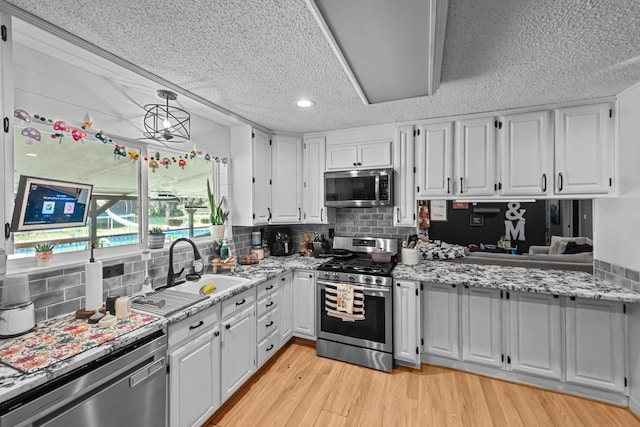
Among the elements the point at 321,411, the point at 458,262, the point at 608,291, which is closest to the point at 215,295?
the point at 321,411

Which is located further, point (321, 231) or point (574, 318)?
point (321, 231)

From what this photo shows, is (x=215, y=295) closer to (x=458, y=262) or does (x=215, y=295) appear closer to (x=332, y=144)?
(x=332, y=144)

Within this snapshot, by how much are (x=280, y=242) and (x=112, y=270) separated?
1846mm

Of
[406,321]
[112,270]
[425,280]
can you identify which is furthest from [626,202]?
[112,270]

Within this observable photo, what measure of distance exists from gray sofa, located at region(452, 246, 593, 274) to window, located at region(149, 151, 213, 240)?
111 inches

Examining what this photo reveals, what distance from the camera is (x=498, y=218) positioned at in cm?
290

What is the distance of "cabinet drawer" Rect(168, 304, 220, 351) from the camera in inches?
65.7

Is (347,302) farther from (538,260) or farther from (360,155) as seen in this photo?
(538,260)

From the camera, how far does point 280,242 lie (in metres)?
3.53

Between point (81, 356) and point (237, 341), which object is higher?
point (81, 356)

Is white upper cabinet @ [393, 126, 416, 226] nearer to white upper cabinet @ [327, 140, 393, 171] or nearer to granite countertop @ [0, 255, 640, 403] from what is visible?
white upper cabinet @ [327, 140, 393, 171]

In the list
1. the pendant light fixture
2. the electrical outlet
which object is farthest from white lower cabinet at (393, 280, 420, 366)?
the pendant light fixture

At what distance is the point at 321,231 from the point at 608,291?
2.72m

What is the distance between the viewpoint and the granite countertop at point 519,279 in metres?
2.12
